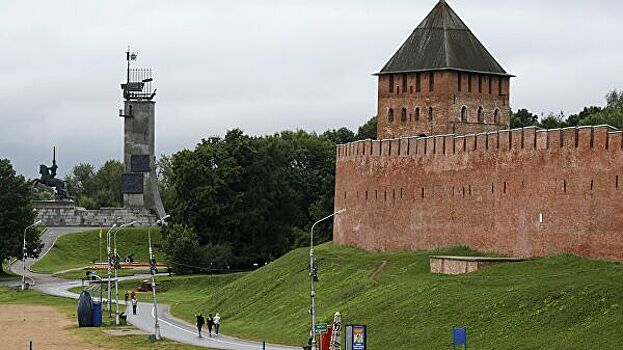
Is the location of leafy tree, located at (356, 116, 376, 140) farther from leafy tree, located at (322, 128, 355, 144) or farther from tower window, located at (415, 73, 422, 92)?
tower window, located at (415, 73, 422, 92)

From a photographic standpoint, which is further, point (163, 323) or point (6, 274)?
point (6, 274)

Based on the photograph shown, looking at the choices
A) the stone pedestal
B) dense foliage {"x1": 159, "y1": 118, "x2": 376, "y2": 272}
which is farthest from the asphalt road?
the stone pedestal

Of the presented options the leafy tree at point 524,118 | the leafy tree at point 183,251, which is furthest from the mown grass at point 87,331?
the leafy tree at point 524,118

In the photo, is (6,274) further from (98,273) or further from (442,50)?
(442,50)

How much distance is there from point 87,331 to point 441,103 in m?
19.8

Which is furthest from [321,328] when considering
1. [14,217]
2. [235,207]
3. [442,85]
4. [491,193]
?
[14,217]

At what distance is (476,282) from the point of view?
155ft

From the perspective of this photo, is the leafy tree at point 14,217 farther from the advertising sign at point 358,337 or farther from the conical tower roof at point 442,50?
the advertising sign at point 358,337

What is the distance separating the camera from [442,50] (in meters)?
64.8

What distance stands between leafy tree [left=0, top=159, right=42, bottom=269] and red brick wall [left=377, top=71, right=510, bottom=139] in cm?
2917

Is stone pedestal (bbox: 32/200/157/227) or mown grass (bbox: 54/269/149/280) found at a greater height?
stone pedestal (bbox: 32/200/157/227)

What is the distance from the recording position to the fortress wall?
154ft

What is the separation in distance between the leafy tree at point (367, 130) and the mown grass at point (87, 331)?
42.9m

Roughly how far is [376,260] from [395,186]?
170 inches
